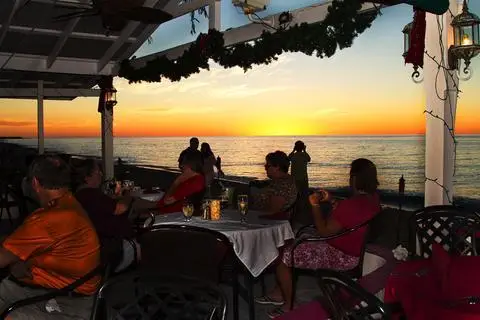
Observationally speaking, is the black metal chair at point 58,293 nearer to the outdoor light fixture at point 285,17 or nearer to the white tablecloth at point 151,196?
the white tablecloth at point 151,196

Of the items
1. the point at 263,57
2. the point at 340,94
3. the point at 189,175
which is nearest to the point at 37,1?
the point at 263,57

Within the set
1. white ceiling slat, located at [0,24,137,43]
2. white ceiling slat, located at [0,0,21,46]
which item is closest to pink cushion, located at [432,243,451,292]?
white ceiling slat, located at [0,0,21,46]

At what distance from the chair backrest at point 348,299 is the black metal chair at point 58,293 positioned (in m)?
1.29

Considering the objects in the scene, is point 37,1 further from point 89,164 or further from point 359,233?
point 359,233

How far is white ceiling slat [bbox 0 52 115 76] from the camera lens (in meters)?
9.75

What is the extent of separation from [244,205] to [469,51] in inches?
84.3

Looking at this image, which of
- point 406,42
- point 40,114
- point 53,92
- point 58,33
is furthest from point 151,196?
point 53,92

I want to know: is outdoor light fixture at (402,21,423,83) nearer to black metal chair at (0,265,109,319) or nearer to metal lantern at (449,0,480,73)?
metal lantern at (449,0,480,73)

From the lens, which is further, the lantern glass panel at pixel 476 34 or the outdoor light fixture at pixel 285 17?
the outdoor light fixture at pixel 285 17

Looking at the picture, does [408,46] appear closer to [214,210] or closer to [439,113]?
[439,113]

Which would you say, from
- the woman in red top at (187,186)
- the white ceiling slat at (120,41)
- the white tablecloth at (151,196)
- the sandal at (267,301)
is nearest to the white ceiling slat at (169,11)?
the white ceiling slat at (120,41)

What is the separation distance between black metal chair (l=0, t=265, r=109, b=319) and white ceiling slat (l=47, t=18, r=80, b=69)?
279 inches

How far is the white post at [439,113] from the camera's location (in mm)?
4223

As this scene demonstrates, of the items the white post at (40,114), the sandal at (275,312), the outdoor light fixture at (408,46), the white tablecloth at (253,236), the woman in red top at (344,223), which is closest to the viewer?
the woman in red top at (344,223)
